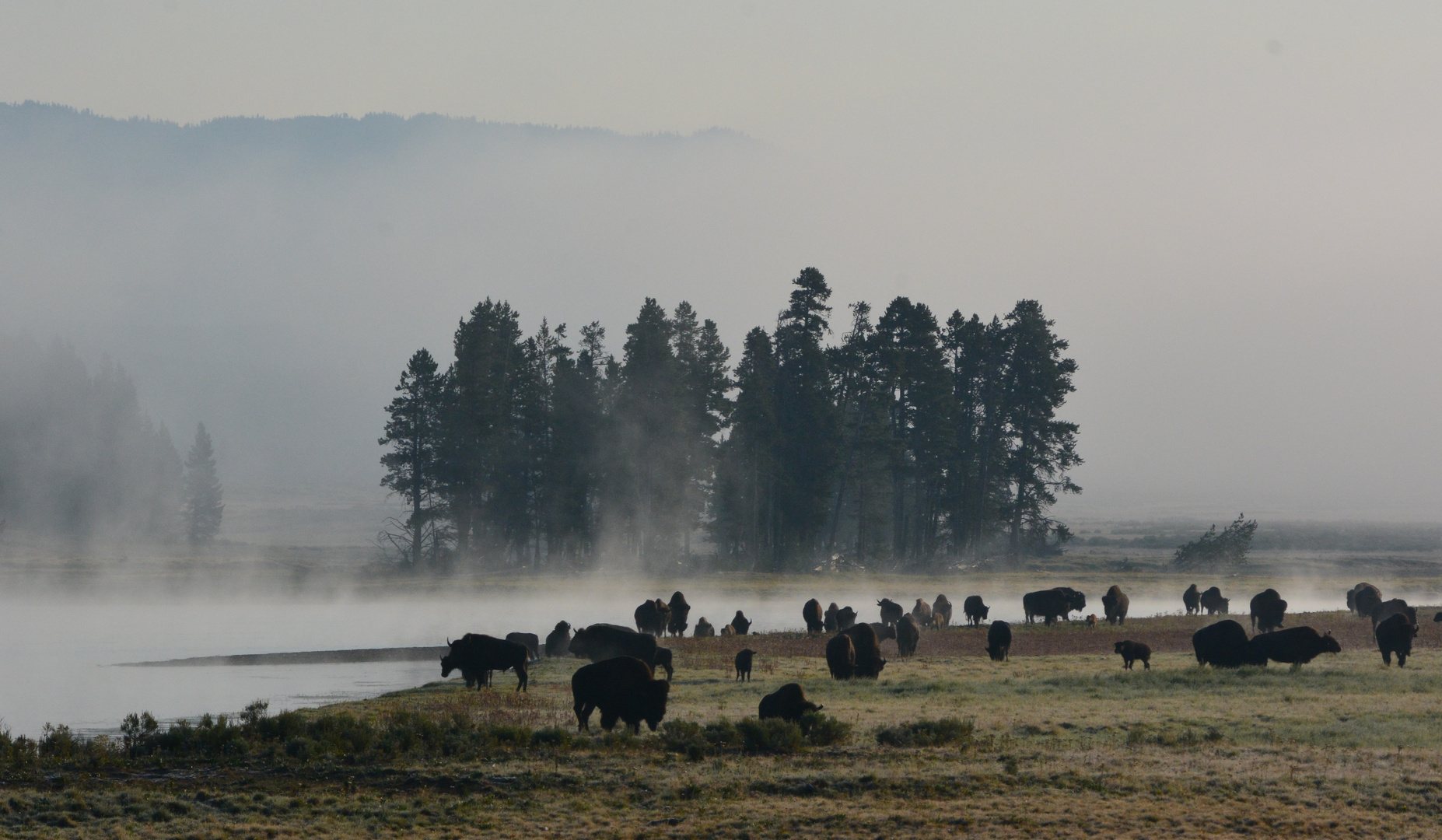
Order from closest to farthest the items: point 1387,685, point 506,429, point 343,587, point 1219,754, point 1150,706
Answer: point 1219,754 < point 1150,706 < point 1387,685 < point 343,587 < point 506,429

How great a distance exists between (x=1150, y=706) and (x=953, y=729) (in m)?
6.59

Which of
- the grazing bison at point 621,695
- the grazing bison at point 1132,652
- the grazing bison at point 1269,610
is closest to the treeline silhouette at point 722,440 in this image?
the grazing bison at point 1269,610

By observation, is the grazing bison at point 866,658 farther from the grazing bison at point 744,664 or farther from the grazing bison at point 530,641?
the grazing bison at point 530,641

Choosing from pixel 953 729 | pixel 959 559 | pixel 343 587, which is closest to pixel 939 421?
pixel 959 559

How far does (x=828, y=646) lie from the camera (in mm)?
34875

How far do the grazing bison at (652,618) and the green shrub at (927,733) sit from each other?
2502cm

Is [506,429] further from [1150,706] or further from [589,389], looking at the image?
[1150,706]

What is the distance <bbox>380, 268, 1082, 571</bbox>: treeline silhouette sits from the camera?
293ft

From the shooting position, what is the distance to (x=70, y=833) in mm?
17609

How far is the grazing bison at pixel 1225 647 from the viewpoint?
35062mm

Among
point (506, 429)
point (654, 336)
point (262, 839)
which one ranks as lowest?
point (262, 839)

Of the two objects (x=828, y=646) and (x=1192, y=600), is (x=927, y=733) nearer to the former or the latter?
(x=828, y=646)

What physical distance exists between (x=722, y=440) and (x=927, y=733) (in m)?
76.4

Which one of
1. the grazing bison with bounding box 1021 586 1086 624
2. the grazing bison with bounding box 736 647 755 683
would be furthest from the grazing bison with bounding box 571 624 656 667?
the grazing bison with bounding box 1021 586 1086 624
